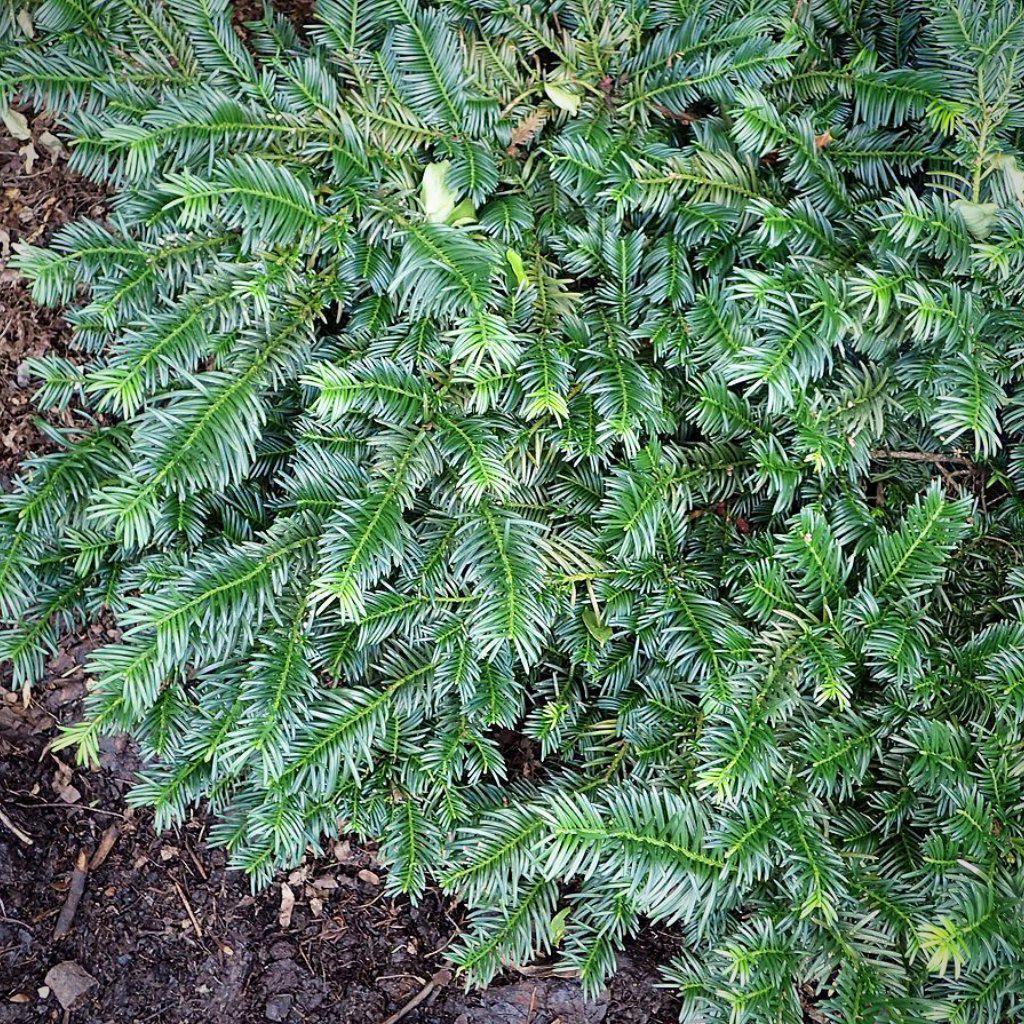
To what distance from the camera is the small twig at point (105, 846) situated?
2.02 metres

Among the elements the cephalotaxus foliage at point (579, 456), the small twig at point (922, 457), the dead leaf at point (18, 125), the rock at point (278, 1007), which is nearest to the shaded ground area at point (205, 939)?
the rock at point (278, 1007)

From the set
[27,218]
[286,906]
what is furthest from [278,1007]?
[27,218]

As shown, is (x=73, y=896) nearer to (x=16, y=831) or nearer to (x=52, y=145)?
(x=16, y=831)

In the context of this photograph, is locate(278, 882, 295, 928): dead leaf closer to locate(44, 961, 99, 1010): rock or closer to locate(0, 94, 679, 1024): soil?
locate(0, 94, 679, 1024): soil

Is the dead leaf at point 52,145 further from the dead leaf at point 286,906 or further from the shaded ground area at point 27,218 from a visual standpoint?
the dead leaf at point 286,906

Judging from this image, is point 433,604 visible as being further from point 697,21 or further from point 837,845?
point 697,21

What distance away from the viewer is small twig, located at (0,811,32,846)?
201cm

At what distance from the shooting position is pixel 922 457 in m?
1.68

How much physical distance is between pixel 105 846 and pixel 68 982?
0.89ft

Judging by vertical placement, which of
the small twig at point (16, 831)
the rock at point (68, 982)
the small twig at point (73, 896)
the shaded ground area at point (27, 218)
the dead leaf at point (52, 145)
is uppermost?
the dead leaf at point (52, 145)

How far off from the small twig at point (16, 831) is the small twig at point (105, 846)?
0.15m

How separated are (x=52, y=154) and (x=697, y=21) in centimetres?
162

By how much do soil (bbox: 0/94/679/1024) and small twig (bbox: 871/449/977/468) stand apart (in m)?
1.05

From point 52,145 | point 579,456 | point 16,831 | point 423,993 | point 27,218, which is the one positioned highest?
point 52,145
